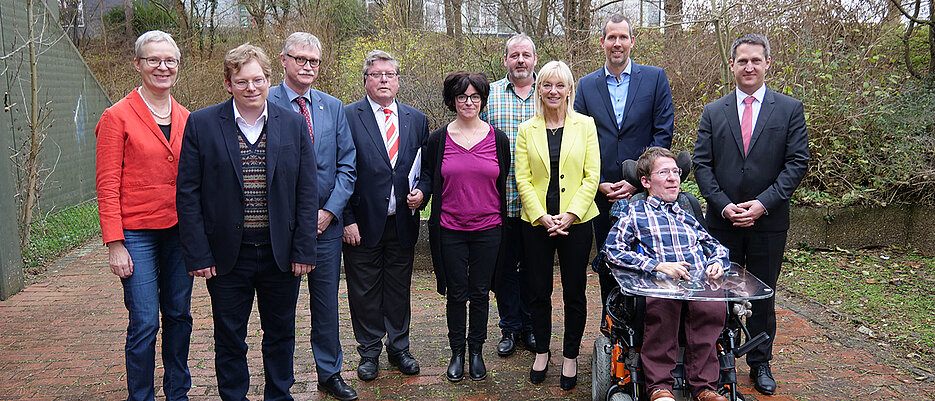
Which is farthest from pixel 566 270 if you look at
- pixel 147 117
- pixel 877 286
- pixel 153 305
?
pixel 877 286

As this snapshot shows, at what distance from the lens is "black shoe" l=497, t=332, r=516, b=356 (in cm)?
471

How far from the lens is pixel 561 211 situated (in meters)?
4.10

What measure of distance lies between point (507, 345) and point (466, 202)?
118 centimetres

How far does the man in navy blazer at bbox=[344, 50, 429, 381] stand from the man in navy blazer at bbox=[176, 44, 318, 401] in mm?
628

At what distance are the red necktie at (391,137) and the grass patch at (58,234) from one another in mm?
5044

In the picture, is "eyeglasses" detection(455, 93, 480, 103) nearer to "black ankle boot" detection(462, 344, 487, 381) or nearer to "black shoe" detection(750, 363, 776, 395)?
"black ankle boot" detection(462, 344, 487, 381)

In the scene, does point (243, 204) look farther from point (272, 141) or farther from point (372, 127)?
point (372, 127)

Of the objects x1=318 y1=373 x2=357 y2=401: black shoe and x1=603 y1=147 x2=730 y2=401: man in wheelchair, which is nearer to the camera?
x1=603 y1=147 x2=730 y2=401: man in wheelchair

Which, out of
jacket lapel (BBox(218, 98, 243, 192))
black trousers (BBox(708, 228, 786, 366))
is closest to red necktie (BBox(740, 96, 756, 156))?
black trousers (BBox(708, 228, 786, 366))

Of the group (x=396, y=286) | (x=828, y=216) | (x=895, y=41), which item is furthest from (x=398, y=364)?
(x=895, y=41)

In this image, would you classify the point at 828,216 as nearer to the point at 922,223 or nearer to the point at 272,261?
the point at 922,223

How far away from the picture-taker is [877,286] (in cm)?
632

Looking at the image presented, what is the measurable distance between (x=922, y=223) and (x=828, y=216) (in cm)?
93

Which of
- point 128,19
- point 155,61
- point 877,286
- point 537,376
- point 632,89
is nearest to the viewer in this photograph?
Answer: point 155,61
